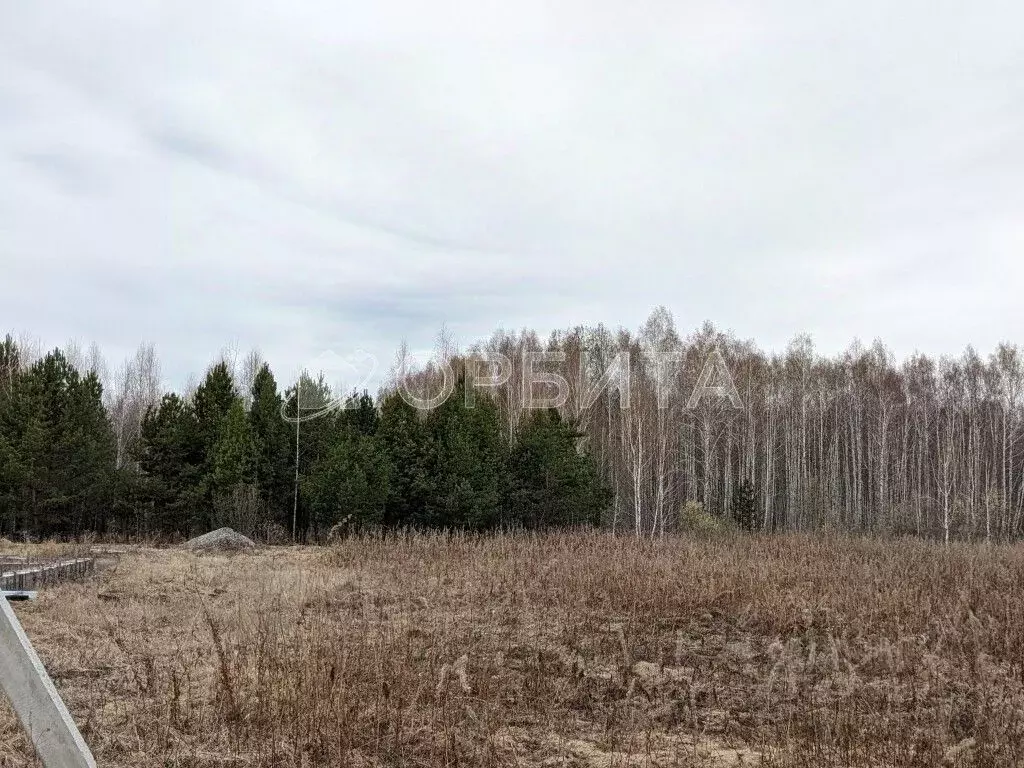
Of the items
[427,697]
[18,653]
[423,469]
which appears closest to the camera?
[18,653]

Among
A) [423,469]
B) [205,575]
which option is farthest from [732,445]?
[205,575]

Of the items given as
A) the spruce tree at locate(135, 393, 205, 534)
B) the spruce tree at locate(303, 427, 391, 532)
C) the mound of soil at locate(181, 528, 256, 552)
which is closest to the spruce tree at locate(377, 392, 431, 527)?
the spruce tree at locate(303, 427, 391, 532)

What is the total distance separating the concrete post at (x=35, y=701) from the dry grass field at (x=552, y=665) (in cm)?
169

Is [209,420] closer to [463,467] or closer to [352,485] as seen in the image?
[352,485]

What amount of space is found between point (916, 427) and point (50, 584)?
120 feet

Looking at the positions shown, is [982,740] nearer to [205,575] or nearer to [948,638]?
[948,638]

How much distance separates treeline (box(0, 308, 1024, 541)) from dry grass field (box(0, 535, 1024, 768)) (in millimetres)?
14667

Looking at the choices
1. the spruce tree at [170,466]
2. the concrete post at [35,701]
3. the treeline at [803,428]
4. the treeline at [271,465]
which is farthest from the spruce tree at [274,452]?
the concrete post at [35,701]

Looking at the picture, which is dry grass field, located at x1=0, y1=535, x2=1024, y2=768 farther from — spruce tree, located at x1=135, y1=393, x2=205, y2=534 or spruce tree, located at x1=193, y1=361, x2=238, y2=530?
spruce tree, located at x1=135, y1=393, x2=205, y2=534

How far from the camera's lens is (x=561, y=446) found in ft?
98.4

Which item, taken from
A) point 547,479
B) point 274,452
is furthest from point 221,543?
point 547,479

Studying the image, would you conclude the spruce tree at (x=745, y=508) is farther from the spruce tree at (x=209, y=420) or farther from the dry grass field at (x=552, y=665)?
the spruce tree at (x=209, y=420)

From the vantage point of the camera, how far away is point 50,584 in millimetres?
11852

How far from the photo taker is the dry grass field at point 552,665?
4.64m
